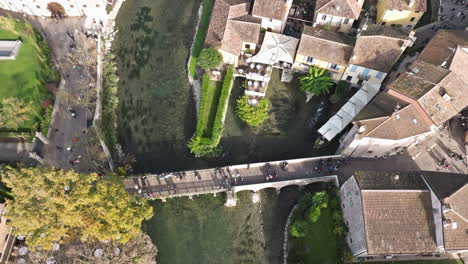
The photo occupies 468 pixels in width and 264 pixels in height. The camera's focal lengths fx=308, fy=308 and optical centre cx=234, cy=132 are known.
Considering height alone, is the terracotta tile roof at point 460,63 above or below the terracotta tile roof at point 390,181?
above

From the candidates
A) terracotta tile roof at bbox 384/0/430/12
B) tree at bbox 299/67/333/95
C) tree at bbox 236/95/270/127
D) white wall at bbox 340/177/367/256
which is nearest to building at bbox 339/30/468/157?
white wall at bbox 340/177/367/256

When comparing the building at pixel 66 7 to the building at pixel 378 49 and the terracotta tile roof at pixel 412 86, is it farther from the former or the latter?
the terracotta tile roof at pixel 412 86

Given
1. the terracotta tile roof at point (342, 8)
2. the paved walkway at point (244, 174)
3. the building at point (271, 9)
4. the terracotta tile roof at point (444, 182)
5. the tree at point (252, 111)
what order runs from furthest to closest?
the building at point (271, 9), the terracotta tile roof at point (342, 8), the tree at point (252, 111), the paved walkway at point (244, 174), the terracotta tile roof at point (444, 182)

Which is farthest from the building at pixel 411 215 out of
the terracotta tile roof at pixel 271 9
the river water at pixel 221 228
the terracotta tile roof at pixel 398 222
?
the terracotta tile roof at pixel 271 9

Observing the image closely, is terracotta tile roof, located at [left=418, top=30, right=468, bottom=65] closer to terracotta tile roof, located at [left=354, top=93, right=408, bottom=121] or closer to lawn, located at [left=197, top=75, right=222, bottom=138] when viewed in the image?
terracotta tile roof, located at [left=354, top=93, right=408, bottom=121]

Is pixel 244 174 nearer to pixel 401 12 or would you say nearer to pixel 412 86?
pixel 412 86

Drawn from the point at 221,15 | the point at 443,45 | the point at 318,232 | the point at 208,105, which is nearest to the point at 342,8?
the point at 443,45
